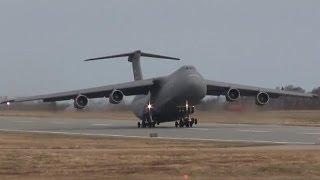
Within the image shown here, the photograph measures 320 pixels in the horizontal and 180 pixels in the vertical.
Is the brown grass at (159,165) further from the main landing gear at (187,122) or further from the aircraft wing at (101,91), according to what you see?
the aircraft wing at (101,91)

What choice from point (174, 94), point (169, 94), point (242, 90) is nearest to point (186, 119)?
point (169, 94)

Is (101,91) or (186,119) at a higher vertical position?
(101,91)

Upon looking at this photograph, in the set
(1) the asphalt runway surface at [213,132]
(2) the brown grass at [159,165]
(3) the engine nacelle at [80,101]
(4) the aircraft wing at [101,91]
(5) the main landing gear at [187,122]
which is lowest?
(2) the brown grass at [159,165]

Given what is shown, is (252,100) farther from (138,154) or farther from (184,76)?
(138,154)

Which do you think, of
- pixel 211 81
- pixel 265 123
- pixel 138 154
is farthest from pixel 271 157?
pixel 265 123

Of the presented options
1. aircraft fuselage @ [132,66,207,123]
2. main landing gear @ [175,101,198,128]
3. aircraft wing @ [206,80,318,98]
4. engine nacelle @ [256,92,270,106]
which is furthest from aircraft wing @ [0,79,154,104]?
engine nacelle @ [256,92,270,106]

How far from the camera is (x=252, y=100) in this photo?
4869cm

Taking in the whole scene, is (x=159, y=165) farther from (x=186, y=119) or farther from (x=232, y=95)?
(x=232, y=95)

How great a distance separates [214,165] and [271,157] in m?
2.60

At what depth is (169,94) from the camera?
1698 inches

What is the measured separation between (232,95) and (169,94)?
5290mm

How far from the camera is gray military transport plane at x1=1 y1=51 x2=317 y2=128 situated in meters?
42.1

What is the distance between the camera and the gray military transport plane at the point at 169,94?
42062 millimetres

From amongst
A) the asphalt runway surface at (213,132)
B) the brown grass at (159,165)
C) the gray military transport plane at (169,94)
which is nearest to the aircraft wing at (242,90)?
the gray military transport plane at (169,94)
